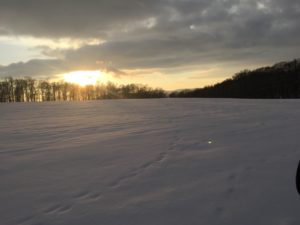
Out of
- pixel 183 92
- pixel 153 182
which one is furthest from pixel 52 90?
pixel 153 182

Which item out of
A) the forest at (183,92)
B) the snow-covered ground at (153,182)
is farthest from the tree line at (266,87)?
the snow-covered ground at (153,182)

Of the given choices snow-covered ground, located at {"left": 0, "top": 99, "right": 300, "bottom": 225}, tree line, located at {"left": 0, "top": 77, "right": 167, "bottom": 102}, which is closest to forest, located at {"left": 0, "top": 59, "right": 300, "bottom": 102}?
tree line, located at {"left": 0, "top": 77, "right": 167, "bottom": 102}

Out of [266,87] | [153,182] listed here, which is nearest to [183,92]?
[266,87]

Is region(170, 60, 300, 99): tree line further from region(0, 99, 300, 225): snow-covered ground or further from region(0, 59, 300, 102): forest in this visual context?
region(0, 99, 300, 225): snow-covered ground

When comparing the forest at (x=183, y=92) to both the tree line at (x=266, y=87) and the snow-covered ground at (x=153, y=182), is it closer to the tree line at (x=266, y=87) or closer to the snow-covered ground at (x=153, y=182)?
the tree line at (x=266, y=87)

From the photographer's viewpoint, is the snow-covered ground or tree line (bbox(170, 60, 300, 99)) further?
tree line (bbox(170, 60, 300, 99))

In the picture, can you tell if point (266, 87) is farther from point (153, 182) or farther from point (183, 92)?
point (153, 182)

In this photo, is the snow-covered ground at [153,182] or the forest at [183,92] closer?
the snow-covered ground at [153,182]

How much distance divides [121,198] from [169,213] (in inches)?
27.1

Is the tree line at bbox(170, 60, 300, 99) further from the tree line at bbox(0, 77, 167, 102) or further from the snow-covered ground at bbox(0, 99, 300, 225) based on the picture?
the snow-covered ground at bbox(0, 99, 300, 225)

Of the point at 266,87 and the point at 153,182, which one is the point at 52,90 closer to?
the point at 266,87

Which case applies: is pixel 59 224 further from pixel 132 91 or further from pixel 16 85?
pixel 16 85

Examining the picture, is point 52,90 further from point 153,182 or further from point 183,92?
point 153,182

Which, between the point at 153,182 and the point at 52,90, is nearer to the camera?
the point at 153,182
